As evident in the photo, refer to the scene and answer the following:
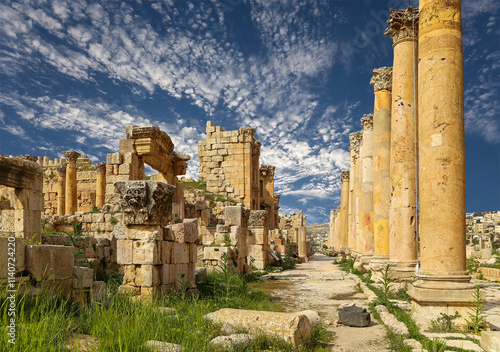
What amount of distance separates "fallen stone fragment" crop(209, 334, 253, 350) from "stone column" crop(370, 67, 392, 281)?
8.79 m

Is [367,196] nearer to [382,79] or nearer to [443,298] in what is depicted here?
[382,79]

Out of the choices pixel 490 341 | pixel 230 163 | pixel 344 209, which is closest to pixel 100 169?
pixel 230 163

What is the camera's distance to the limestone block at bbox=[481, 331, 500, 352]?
4.40m

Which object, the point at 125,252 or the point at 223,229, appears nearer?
the point at 125,252

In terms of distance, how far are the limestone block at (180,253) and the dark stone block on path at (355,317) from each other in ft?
12.9

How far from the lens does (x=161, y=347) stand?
3965mm

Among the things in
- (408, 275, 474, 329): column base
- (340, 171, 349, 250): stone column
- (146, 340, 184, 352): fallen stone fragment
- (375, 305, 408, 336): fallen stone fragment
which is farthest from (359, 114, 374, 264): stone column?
(340, 171, 349, 250): stone column

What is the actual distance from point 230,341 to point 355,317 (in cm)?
304

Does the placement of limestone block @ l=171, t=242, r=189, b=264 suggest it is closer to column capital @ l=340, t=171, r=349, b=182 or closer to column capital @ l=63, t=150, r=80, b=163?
column capital @ l=63, t=150, r=80, b=163

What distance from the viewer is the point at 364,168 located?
16.4 m

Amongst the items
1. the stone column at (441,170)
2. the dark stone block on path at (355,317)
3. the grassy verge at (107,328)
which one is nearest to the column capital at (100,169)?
the grassy verge at (107,328)

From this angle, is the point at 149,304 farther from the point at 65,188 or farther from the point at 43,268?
the point at 65,188

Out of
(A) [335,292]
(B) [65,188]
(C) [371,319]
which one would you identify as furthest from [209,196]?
(C) [371,319]

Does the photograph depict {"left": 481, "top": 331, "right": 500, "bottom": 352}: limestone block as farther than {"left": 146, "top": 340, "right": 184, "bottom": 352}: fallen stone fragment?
Yes
